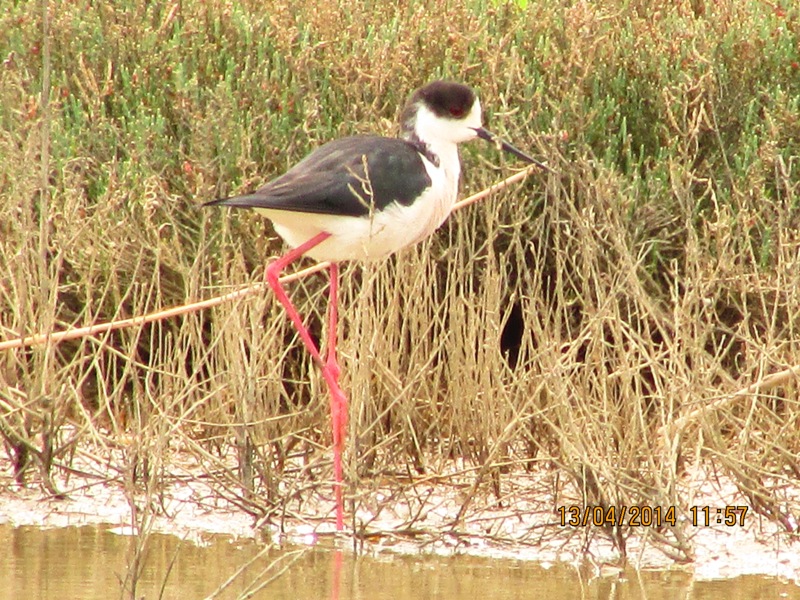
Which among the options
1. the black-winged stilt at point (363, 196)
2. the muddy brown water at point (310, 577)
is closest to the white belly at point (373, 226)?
the black-winged stilt at point (363, 196)

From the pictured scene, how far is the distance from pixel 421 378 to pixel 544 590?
1101mm

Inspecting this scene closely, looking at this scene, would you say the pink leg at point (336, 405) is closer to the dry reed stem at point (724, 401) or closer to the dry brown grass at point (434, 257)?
the dry brown grass at point (434, 257)

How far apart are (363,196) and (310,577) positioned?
1.21m

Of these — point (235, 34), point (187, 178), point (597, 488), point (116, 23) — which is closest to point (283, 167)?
point (187, 178)

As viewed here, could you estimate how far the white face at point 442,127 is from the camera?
507cm

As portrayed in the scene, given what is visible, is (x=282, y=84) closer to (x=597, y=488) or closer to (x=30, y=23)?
(x=30, y=23)

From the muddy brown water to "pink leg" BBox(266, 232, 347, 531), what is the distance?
378mm

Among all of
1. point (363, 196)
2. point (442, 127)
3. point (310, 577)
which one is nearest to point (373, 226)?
point (363, 196)

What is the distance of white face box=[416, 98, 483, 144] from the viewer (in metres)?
5.07

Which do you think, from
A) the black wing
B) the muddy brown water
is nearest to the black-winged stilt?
the black wing

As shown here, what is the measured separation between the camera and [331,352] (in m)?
5.07

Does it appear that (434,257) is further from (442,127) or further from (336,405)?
(336,405)

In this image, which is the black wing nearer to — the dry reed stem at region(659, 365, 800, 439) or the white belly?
the white belly

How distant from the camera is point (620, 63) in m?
6.61
